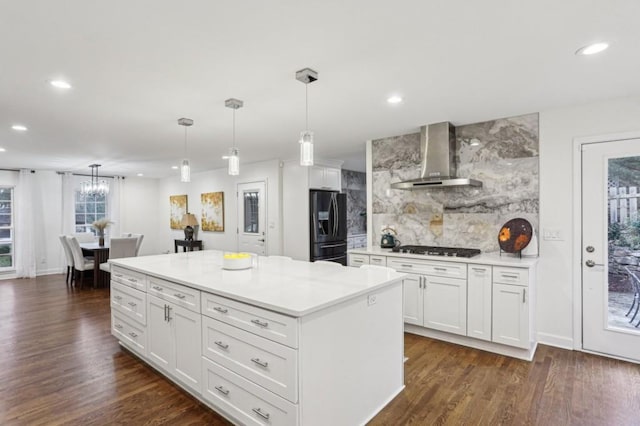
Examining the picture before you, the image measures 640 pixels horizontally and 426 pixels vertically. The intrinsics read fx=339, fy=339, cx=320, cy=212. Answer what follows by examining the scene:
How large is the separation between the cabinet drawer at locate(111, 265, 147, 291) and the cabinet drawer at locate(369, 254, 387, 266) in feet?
7.77

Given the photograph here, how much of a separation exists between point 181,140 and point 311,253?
271cm

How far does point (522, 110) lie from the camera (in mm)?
3338

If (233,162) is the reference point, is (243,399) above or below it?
below

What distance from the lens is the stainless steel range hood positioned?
377 cm

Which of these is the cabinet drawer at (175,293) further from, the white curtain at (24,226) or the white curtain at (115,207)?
the white curtain at (115,207)

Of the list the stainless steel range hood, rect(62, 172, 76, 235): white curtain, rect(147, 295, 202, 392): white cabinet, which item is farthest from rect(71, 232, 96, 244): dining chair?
the stainless steel range hood

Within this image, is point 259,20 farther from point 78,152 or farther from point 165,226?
point 165,226

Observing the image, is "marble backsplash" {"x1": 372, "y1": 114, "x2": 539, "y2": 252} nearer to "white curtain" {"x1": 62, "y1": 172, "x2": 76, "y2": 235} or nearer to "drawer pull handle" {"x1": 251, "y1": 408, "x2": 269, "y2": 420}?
"drawer pull handle" {"x1": 251, "y1": 408, "x2": 269, "y2": 420}

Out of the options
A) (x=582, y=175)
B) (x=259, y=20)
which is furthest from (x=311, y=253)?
(x=259, y=20)

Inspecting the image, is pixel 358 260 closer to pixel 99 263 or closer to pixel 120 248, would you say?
pixel 120 248

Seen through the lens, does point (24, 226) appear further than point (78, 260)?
Yes

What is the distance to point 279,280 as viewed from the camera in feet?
7.80

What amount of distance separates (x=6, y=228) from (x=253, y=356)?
26.7 ft

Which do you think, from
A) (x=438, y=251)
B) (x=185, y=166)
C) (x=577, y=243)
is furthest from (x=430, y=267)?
(x=185, y=166)
